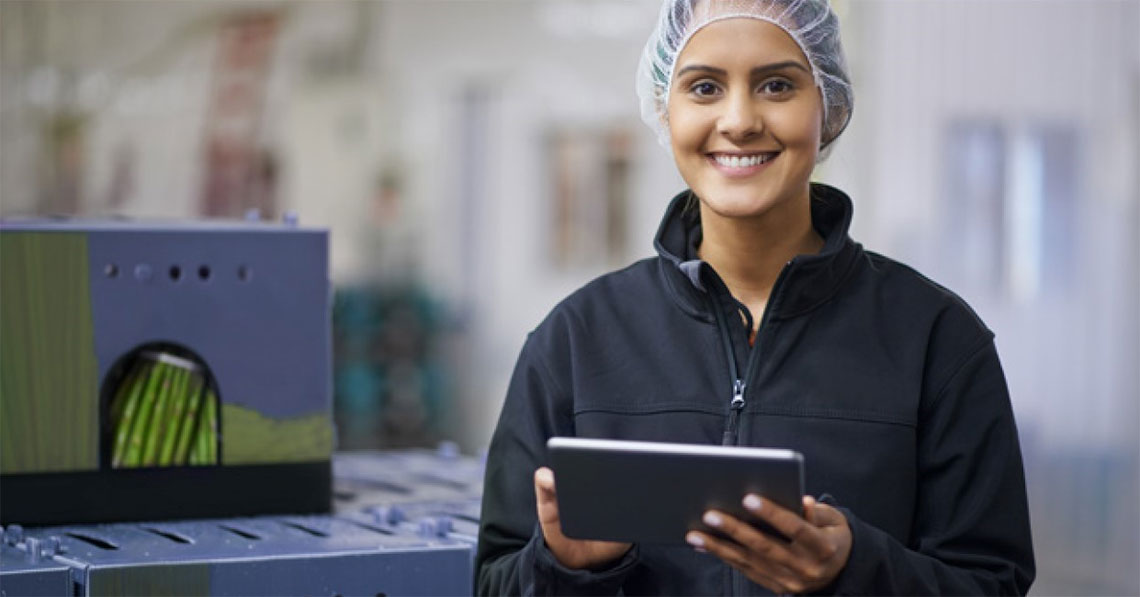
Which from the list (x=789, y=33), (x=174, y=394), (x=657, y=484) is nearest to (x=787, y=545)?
(x=657, y=484)

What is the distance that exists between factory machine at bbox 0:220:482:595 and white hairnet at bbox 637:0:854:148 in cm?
65

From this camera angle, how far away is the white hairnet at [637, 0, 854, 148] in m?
1.60

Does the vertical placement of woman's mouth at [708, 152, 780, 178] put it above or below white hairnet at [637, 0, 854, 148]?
below

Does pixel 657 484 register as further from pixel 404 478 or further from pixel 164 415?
pixel 404 478

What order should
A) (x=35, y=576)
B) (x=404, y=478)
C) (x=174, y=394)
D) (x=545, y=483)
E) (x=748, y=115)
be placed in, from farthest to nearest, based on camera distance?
1. (x=404, y=478)
2. (x=174, y=394)
3. (x=35, y=576)
4. (x=748, y=115)
5. (x=545, y=483)

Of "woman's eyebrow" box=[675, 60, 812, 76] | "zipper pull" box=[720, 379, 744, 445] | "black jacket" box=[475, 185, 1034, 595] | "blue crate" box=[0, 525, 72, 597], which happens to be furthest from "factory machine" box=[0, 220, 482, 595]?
"woman's eyebrow" box=[675, 60, 812, 76]

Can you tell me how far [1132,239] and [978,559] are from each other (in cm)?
405

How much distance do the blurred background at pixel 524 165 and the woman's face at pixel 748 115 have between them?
397 cm

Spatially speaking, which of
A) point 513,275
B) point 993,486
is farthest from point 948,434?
point 513,275

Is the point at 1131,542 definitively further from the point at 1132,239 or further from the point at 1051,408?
the point at 1132,239

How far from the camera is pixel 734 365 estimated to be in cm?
156

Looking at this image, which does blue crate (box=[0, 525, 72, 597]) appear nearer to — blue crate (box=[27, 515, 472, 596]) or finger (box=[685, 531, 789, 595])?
blue crate (box=[27, 515, 472, 596])

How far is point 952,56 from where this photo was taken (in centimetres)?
537

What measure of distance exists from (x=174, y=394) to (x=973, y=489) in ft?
3.81
